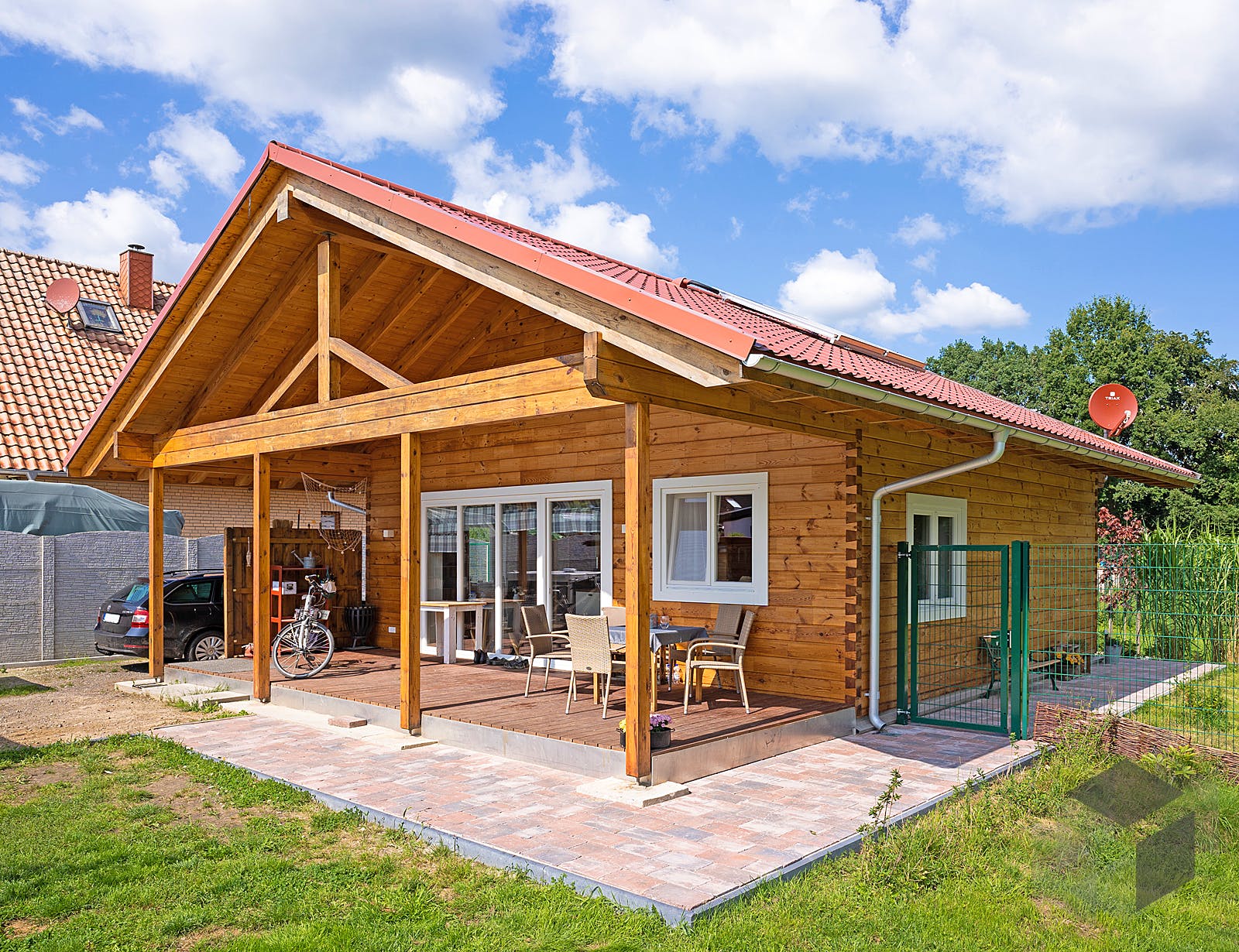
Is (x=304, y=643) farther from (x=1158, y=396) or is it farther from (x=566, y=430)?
(x=1158, y=396)

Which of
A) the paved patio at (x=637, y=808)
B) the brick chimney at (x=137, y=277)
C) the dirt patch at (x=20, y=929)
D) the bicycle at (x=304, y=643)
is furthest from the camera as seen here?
the brick chimney at (x=137, y=277)

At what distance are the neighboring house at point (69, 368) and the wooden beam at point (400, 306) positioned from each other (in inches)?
159

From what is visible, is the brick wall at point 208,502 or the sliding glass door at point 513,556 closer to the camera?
the sliding glass door at point 513,556

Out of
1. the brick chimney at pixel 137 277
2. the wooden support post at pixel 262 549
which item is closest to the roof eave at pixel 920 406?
the wooden support post at pixel 262 549

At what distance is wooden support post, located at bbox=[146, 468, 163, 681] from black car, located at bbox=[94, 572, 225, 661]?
87 cm

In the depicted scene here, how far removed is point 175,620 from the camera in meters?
13.0

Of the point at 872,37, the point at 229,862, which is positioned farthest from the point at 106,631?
the point at 872,37

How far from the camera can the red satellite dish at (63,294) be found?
1841 centimetres

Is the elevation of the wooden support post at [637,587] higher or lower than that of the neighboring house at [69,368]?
lower

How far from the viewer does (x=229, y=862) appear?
519cm

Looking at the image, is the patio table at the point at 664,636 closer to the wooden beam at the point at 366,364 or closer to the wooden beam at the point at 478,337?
the wooden beam at the point at 366,364

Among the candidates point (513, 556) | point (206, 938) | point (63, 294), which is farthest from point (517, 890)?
point (63, 294)

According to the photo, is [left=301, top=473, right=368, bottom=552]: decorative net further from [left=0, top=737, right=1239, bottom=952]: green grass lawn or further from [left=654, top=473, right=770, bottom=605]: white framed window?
[left=0, top=737, right=1239, bottom=952]: green grass lawn

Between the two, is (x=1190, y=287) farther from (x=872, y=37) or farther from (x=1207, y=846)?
(x=1207, y=846)
